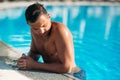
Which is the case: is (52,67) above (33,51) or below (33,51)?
below

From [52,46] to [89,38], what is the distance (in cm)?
718

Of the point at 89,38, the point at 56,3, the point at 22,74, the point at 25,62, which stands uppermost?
the point at 56,3

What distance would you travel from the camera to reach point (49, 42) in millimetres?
3623

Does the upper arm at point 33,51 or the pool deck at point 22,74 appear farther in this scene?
the upper arm at point 33,51

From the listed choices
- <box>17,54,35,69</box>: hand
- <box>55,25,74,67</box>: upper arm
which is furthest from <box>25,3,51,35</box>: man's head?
<box>17,54,35,69</box>: hand

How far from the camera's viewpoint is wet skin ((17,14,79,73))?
133 inches

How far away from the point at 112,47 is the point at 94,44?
668mm

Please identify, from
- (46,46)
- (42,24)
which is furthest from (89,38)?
(42,24)

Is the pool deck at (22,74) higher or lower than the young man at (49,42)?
lower

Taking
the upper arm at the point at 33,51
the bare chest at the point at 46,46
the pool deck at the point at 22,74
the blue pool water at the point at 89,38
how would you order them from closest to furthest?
the pool deck at the point at 22,74
the bare chest at the point at 46,46
the upper arm at the point at 33,51
the blue pool water at the point at 89,38

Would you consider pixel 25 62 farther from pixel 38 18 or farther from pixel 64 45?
pixel 38 18

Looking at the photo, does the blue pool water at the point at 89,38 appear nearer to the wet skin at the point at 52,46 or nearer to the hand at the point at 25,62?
the wet skin at the point at 52,46

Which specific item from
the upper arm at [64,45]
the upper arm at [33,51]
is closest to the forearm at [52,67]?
the upper arm at [64,45]

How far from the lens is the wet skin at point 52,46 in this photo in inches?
133
